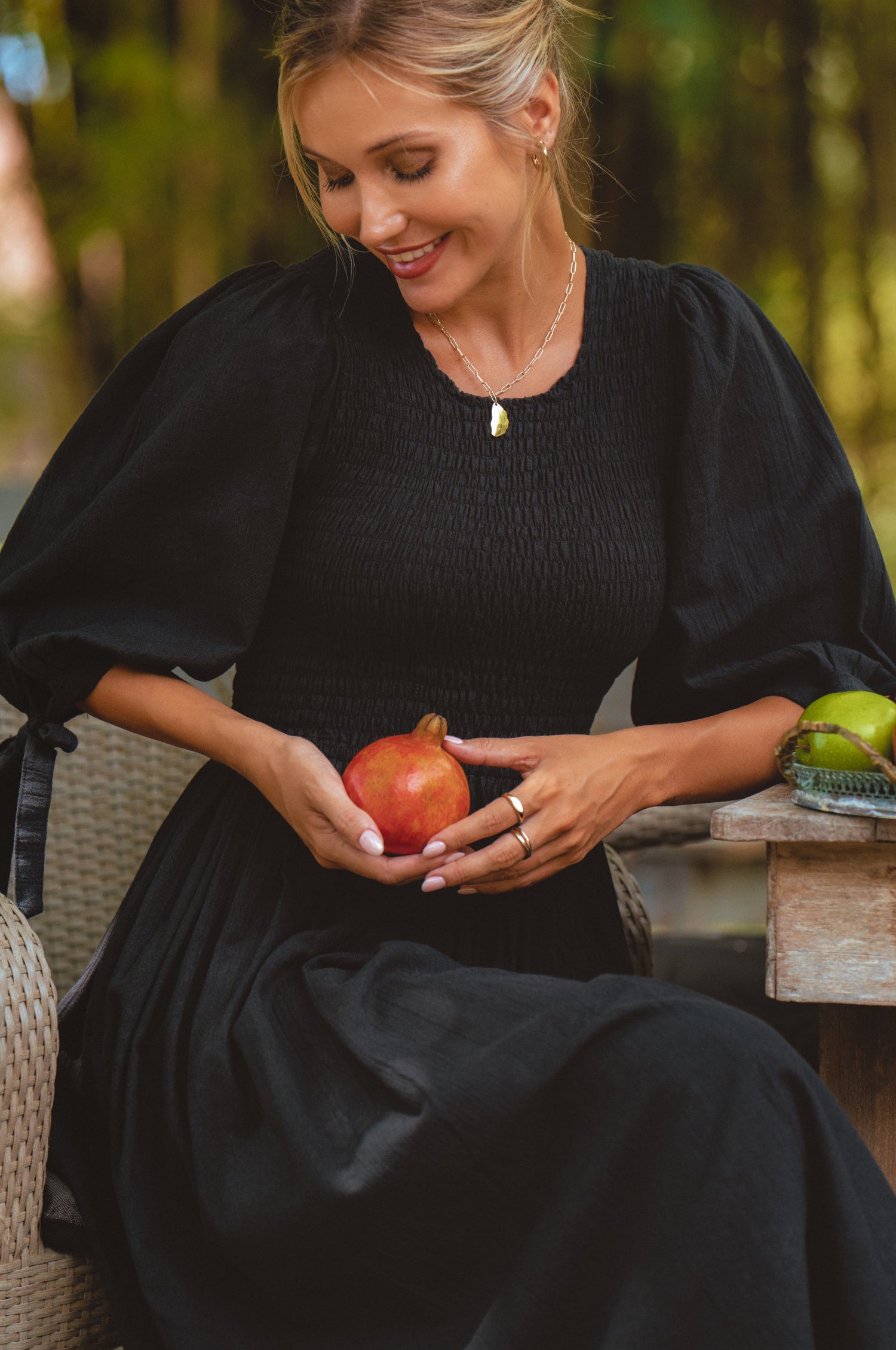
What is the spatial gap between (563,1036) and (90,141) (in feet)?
8.59

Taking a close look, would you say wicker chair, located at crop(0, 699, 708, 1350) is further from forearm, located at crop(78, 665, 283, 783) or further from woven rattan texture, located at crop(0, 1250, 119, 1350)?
forearm, located at crop(78, 665, 283, 783)

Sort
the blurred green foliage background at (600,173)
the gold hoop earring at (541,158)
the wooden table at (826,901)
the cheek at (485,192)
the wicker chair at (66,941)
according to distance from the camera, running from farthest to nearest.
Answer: the blurred green foliage background at (600,173) → the gold hoop earring at (541,158) → the cheek at (485,192) → the wicker chair at (66,941) → the wooden table at (826,901)

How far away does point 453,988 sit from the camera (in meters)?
1.07

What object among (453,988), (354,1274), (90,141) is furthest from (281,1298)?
(90,141)

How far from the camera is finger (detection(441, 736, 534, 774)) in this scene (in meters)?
1.20

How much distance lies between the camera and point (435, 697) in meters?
1.32

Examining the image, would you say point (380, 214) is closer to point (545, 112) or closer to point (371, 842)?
point (545, 112)

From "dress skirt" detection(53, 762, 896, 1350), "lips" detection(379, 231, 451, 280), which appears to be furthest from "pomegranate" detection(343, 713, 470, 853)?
"lips" detection(379, 231, 451, 280)

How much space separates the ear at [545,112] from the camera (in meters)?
1.33

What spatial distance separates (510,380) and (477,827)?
542 mm

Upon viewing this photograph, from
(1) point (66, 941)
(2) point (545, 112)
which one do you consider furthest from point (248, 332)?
(1) point (66, 941)

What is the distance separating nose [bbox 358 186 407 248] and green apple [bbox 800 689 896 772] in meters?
0.59

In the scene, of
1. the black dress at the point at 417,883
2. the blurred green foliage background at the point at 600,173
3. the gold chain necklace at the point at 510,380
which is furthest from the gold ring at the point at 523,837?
the blurred green foliage background at the point at 600,173

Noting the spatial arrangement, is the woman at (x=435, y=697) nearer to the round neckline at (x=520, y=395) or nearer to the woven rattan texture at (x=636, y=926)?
the round neckline at (x=520, y=395)
